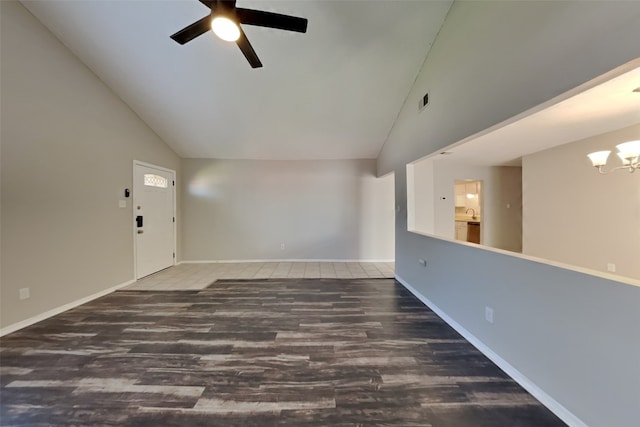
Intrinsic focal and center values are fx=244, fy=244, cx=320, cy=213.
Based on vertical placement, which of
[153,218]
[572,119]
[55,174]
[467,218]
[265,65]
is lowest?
[467,218]

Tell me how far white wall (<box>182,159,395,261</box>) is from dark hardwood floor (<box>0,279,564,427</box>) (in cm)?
266

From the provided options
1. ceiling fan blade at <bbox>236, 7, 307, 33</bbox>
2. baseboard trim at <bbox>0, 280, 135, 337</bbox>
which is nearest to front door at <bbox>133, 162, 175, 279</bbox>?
baseboard trim at <bbox>0, 280, 135, 337</bbox>

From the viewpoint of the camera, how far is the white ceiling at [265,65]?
8.66ft

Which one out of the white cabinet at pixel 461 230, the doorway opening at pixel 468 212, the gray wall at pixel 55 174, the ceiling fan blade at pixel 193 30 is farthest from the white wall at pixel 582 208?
the gray wall at pixel 55 174

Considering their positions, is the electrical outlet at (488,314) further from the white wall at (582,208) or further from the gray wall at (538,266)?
the white wall at (582,208)

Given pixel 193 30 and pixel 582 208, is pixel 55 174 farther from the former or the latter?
pixel 582 208

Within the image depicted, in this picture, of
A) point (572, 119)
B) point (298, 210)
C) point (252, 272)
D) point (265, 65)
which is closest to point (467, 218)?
point (298, 210)

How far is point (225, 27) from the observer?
75.0 inches

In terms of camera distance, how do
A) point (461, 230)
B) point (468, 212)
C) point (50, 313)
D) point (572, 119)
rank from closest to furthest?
point (572, 119), point (50, 313), point (461, 230), point (468, 212)

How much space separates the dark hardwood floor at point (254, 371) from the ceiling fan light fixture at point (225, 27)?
270 cm

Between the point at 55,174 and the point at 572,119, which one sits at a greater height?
the point at 572,119

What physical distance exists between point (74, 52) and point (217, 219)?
11.4ft

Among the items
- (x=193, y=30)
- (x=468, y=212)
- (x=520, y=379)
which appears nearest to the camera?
(x=520, y=379)

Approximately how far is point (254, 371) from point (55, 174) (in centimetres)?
336
